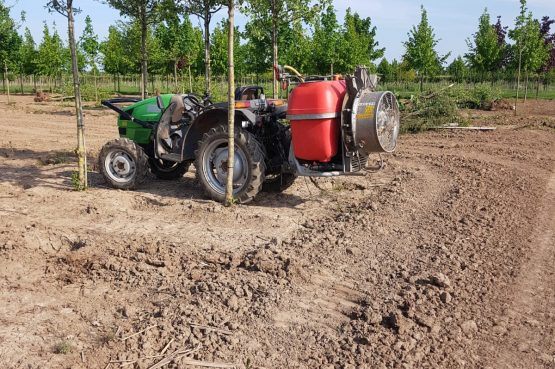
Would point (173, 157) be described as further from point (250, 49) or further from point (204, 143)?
point (250, 49)

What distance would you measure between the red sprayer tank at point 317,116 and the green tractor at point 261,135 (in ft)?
0.04

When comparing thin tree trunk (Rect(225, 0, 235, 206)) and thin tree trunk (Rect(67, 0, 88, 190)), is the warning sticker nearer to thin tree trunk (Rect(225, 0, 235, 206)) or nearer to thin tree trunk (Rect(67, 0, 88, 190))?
thin tree trunk (Rect(225, 0, 235, 206))

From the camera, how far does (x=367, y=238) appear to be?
5953mm

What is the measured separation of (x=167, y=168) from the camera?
8.77 meters

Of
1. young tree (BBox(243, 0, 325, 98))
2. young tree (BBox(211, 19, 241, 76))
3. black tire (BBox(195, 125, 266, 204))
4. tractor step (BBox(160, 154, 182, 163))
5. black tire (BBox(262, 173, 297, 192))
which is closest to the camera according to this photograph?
black tire (BBox(195, 125, 266, 204))

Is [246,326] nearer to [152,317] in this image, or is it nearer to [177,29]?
[152,317]

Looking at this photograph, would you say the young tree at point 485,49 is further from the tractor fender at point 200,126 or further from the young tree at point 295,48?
the tractor fender at point 200,126

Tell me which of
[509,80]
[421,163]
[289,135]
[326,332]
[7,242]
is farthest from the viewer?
[509,80]

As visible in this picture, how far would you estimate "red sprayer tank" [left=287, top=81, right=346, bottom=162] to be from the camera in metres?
6.26

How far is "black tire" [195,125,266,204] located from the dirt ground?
1.10 ft

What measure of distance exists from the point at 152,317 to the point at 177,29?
25.7 m

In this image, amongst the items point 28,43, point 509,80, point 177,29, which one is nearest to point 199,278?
point 177,29

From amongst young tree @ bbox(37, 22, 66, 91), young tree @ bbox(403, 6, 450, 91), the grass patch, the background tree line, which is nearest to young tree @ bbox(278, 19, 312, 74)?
the background tree line

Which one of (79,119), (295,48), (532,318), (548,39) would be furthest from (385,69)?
(532,318)
